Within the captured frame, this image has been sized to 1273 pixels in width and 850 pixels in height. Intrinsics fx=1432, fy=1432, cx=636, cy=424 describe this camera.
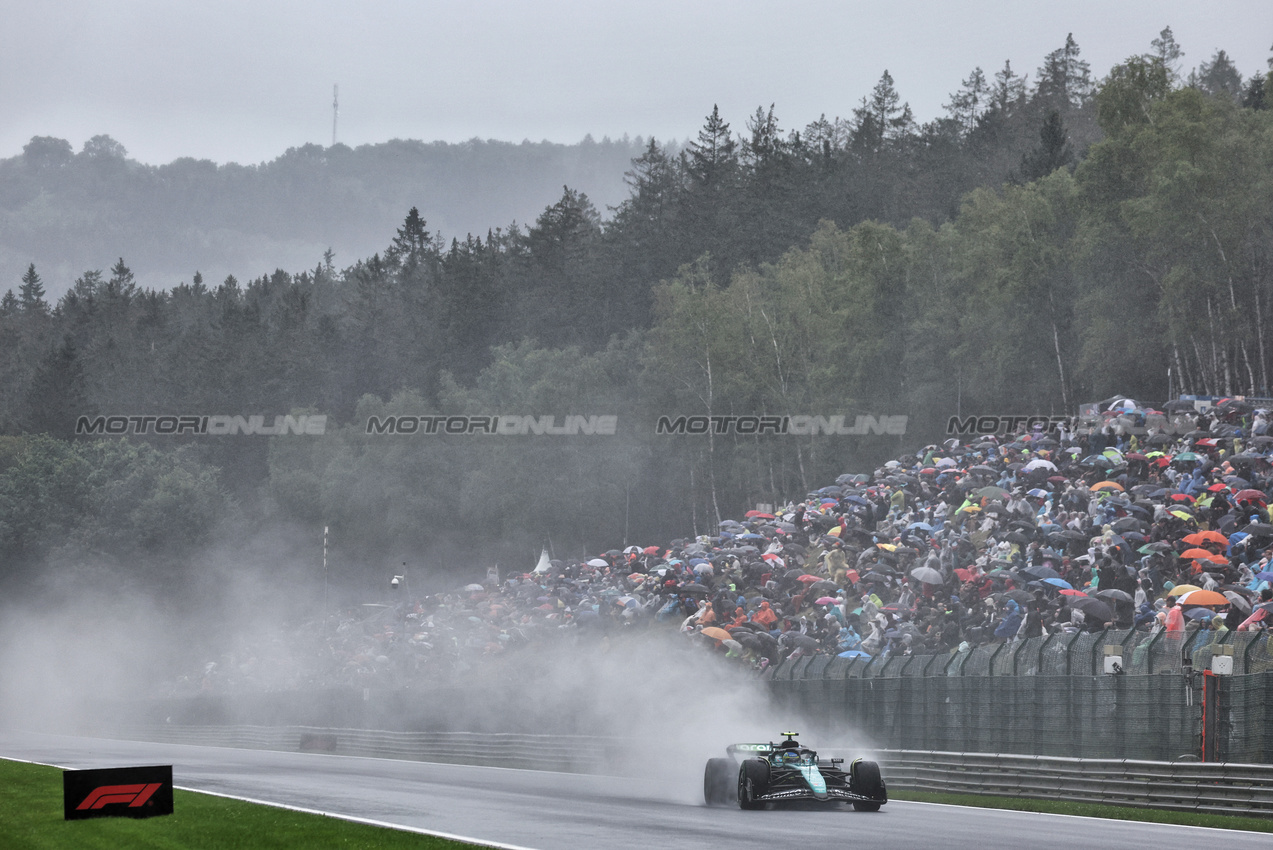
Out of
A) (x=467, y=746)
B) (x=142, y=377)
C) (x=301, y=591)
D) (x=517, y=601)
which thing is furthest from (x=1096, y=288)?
(x=142, y=377)

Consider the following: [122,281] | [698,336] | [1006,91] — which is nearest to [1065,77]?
[1006,91]

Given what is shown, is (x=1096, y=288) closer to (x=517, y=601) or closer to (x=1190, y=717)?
(x=517, y=601)

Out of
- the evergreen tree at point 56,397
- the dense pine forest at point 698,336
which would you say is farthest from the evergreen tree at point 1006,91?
the evergreen tree at point 56,397

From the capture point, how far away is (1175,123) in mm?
50344

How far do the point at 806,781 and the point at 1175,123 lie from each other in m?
39.4

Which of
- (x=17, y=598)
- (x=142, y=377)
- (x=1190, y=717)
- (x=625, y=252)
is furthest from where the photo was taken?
(x=142, y=377)

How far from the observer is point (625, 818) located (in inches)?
669

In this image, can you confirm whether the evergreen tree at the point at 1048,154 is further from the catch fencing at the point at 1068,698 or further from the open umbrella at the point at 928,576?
the catch fencing at the point at 1068,698

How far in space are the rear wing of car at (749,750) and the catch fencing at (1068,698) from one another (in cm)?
423

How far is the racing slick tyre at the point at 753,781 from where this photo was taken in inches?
714

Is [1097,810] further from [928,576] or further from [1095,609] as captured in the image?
[928,576]

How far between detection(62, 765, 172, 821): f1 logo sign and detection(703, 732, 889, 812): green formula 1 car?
7.10 metres

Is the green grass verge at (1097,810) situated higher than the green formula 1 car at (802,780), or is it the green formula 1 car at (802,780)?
the green formula 1 car at (802,780)

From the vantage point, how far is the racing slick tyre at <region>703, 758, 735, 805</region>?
1923 centimetres
